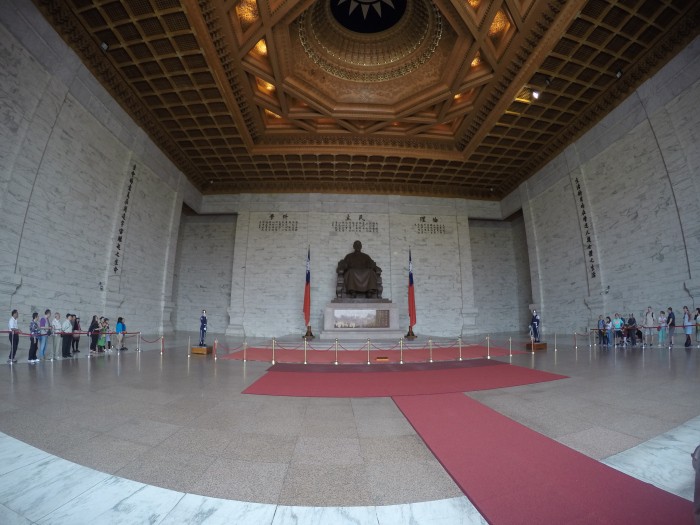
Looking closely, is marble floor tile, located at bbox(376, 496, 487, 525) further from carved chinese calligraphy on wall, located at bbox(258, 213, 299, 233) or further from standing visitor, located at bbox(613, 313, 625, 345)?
carved chinese calligraphy on wall, located at bbox(258, 213, 299, 233)

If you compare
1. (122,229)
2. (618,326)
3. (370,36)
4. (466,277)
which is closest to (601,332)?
(618,326)

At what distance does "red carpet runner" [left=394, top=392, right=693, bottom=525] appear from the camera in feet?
5.45

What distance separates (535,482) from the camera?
6.63 ft

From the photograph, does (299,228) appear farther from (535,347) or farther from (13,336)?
(535,347)

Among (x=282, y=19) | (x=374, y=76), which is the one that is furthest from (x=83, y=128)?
(x=374, y=76)

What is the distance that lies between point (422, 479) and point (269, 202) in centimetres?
1579

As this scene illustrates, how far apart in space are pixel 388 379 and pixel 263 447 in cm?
317

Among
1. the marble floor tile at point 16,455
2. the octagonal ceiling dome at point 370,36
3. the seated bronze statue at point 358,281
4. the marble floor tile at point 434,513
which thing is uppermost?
the octagonal ceiling dome at point 370,36

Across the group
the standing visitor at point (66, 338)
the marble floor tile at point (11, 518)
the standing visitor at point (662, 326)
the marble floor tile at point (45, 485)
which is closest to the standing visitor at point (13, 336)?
the standing visitor at point (66, 338)

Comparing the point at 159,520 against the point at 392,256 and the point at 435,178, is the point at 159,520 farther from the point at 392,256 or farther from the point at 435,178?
the point at 435,178

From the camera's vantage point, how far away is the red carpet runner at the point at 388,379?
4.60 m

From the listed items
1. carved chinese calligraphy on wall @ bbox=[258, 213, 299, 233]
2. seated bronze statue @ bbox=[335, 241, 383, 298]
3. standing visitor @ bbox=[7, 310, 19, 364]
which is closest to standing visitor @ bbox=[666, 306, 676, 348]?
seated bronze statue @ bbox=[335, 241, 383, 298]

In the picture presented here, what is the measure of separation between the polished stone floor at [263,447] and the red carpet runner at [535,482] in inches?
4.9

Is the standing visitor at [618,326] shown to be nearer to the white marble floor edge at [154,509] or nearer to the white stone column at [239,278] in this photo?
the white marble floor edge at [154,509]
